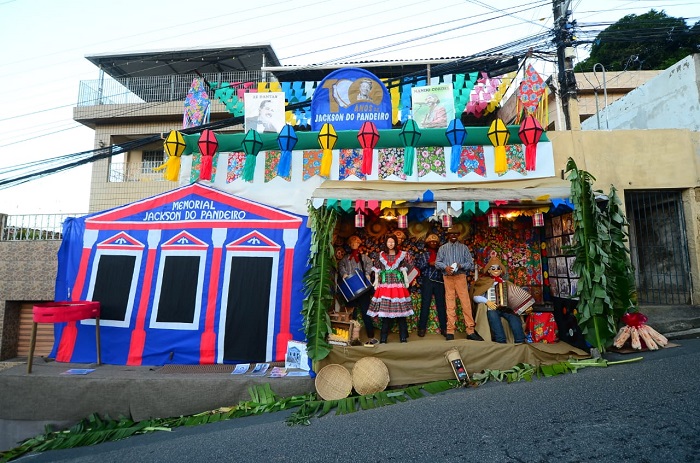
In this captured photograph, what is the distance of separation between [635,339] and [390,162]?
4.93 metres

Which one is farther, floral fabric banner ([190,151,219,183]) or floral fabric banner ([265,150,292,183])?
floral fabric banner ([190,151,219,183])

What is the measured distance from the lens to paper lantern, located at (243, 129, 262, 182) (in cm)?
726

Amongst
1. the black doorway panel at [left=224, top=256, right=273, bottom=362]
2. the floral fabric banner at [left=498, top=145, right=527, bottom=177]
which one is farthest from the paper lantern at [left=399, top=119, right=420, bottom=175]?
the black doorway panel at [left=224, top=256, right=273, bottom=362]

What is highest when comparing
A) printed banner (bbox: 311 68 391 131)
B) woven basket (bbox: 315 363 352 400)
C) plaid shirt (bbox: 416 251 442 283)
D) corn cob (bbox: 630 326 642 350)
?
printed banner (bbox: 311 68 391 131)

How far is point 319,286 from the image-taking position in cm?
562

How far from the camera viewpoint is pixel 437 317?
695 centimetres

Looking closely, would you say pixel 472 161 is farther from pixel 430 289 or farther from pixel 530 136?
pixel 430 289

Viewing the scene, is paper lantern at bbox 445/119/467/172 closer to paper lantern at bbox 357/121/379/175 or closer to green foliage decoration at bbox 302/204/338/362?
paper lantern at bbox 357/121/379/175

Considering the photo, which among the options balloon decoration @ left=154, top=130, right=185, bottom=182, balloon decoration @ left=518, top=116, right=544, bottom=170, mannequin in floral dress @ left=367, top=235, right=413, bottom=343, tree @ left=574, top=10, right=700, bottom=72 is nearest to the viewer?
mannequin in floral dress @ left=367, top=235, right=413, bottom=343

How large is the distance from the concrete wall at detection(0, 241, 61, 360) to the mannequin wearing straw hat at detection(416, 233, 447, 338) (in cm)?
898

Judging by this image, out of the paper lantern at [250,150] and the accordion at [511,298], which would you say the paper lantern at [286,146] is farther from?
the accordion at [511,298]

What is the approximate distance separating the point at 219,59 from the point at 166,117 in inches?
125

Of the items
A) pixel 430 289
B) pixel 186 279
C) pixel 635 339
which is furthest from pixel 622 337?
pixel 186 279

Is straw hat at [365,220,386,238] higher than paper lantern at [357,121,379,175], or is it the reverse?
paper lantern at [357,121,379,175]
